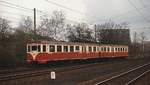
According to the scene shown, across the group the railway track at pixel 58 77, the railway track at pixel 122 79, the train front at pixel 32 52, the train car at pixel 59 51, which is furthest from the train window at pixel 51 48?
the railway track at pixel 122 79

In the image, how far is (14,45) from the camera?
36.9 m

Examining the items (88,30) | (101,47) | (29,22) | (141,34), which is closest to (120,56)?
(101,47)

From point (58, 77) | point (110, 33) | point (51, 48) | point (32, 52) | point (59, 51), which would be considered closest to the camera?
point (58, 77)

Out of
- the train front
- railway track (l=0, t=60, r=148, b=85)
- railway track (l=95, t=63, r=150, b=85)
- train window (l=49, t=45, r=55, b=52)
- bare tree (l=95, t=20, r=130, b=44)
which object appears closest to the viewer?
railway track (l=95, t=63, r=150, b=85)

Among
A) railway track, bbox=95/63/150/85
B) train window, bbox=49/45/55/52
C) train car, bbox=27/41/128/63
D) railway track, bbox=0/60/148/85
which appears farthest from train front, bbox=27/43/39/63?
railway track, bbox=95/63/150/85

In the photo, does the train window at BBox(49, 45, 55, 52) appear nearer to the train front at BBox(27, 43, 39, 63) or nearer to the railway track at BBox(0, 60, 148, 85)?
the train front at BBox(27, 43, 39, 63)

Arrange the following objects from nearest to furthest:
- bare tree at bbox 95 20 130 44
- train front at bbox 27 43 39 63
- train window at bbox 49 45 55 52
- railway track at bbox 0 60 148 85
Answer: railway track at bbox 0 60 148 85, train front at bbox 27 43 39 63, train window at bbox 49 45 55 52, bare tree at bbox 95 20 130 44

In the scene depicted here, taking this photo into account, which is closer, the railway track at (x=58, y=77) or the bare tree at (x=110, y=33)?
the railway track at (x=58, y=77)

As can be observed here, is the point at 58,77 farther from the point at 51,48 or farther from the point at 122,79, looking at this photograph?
the point at 51,48

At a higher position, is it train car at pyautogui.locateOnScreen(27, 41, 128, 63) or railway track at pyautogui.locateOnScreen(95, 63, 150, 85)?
train car at pyautogui.locateOnScreen(27, 41, 128, 63)

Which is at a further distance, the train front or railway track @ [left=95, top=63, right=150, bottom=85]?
the train front

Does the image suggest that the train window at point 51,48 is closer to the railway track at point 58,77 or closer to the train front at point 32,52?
the train front at point 32,52

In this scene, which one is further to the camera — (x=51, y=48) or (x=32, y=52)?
(x=51, y=48)

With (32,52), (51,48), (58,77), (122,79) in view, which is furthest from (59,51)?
(122,79)
